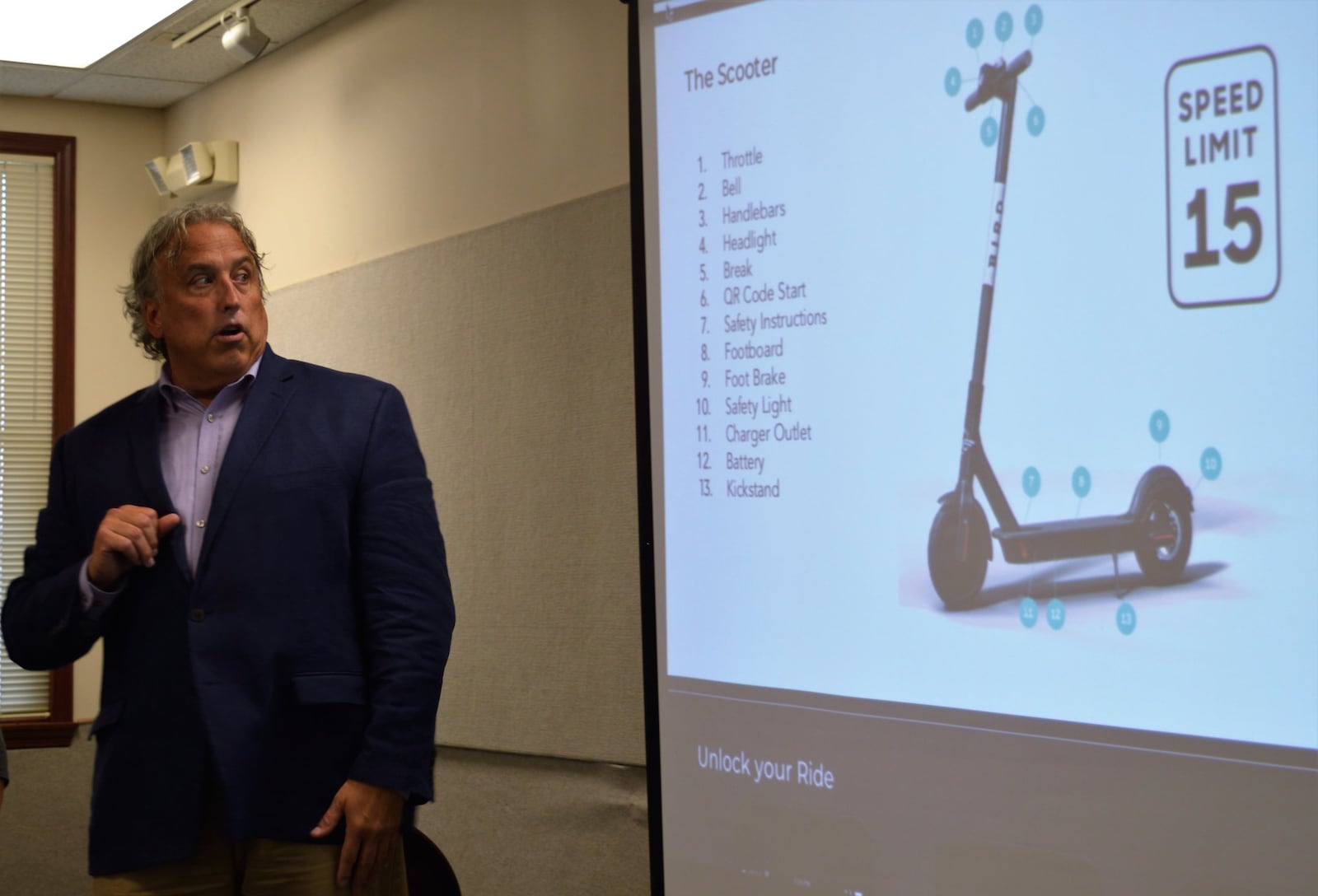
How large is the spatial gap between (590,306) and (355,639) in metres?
1.28

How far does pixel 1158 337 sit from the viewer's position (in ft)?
4.74

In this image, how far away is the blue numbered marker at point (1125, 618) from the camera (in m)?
1.46

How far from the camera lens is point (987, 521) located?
162cm

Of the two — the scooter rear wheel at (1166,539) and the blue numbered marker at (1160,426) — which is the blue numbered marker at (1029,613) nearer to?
the scooter rear wheel at (1166,539)

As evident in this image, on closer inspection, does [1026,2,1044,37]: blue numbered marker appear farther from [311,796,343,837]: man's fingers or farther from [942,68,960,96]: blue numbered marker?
[311,796,343,837]: man's fingers

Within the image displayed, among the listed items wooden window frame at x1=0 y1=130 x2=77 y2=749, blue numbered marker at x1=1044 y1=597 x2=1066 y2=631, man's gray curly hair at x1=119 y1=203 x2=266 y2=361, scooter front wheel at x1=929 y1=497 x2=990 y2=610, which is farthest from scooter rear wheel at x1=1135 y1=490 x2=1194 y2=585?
wooden window frame at x1=0 y1=130 x2=77 y2=749

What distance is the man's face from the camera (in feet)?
6.06

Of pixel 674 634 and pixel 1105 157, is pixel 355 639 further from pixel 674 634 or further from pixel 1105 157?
pixel 1105 157

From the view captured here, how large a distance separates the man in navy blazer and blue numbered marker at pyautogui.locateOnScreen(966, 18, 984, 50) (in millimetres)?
A: 960

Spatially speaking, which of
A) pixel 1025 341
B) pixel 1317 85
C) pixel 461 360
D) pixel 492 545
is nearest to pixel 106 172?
pixel 461 360

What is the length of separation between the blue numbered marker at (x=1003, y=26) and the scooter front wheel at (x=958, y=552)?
1.95 ft

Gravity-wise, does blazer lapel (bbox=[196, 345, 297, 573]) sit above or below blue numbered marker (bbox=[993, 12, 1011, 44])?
below

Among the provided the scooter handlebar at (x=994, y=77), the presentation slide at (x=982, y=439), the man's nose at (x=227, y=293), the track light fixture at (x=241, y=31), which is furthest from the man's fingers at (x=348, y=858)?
the track light fixture at (x=241, y=31)

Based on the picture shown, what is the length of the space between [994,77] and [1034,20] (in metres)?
0.08
